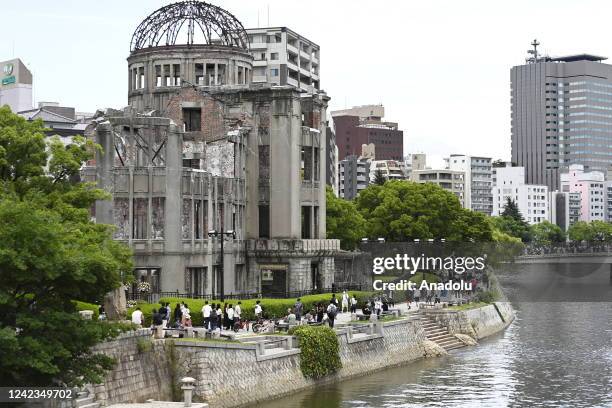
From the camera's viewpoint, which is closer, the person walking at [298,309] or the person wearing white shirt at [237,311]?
the person wearing white shirt at [237,311]

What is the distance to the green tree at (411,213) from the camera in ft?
433

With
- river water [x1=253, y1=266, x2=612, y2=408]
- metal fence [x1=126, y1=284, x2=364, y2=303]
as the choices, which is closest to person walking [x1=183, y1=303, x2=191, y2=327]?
river water [x1=253, y1=266, x2=612, y2=408]

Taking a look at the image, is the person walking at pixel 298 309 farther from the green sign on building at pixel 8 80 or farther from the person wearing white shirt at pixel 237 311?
the green sign on building at pixel 8 80

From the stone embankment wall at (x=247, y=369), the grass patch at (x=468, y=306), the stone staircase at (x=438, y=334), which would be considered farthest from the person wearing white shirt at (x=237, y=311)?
the grass patch at (x=468, y=306)

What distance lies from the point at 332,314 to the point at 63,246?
26778mm

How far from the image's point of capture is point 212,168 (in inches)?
3383

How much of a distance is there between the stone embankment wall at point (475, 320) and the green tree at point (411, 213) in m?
25.7

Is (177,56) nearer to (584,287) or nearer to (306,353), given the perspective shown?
(306,353)

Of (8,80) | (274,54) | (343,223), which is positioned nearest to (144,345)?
(343,223)

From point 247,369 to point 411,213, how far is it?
3190 inches

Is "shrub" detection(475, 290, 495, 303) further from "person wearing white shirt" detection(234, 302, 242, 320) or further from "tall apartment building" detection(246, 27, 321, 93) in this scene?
"tall apartment building" detection(246, 27, 321, 93)

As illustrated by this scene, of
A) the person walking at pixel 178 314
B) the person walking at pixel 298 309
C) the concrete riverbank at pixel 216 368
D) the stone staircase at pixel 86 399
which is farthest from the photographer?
the person walking at pixel 298 309

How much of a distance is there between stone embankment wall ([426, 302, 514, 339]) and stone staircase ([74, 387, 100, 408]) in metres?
42.1

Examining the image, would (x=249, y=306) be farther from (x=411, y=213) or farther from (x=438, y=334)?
(x=411, y=213)
